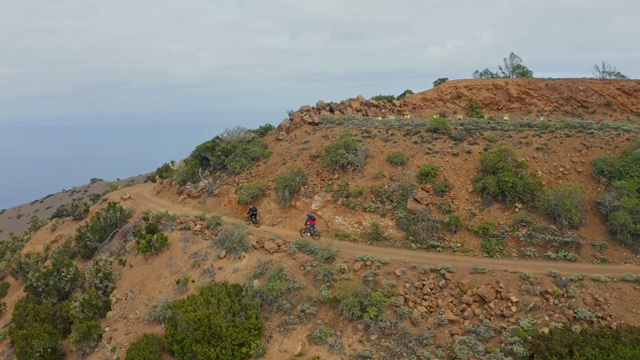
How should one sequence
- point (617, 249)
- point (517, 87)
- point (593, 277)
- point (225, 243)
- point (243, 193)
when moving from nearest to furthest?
point (593, 277), point (617, 249), point (225, 243), point (243, 193), point (517, 87)

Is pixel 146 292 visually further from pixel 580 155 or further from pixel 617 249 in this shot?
pixel 580 155

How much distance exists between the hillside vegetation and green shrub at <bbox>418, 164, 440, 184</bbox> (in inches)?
2.7

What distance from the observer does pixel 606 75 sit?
31375 millimetres

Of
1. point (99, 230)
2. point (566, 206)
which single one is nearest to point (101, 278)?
point (99, 230)

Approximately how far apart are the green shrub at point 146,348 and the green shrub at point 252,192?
8.68 metres

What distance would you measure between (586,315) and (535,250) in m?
4.10

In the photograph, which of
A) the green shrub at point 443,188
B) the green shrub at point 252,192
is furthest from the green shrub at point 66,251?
the green shrub at point 443,188

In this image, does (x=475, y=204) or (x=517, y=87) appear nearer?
(x=475, y=204)

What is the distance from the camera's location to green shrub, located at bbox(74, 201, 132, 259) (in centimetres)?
2003

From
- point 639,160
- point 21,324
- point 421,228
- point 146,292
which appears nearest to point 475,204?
point 421,228

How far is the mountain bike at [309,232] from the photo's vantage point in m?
17.2

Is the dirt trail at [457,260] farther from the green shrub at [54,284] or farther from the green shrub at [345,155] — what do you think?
the green shrub at [54,284]

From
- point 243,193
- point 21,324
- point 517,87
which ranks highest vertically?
point 517,87

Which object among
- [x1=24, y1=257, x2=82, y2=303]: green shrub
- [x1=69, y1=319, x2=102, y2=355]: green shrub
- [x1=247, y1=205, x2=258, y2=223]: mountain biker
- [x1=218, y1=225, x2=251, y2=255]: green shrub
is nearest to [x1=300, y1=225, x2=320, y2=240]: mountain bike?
[x1=218, y1=225, x2=251, y2=255]: green shrub
